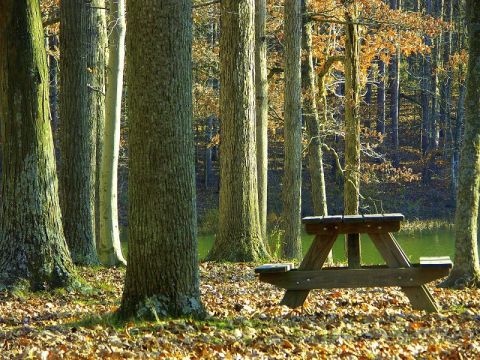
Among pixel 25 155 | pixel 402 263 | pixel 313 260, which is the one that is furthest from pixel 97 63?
pixel 402 263

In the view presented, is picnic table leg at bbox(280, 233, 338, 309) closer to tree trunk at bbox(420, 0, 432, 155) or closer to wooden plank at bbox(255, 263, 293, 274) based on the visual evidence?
wooden plank at bbox(255, 263, 293, 274)

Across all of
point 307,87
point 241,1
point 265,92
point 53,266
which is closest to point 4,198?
point 53,266

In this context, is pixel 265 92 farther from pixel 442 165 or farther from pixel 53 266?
pixel 442 165

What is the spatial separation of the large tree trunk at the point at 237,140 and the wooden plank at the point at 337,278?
485 cm

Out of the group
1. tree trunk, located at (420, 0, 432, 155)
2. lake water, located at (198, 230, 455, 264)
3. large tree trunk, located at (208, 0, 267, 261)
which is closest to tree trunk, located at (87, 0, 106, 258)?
large tree trunk, located at (208, 0, 267, 261)

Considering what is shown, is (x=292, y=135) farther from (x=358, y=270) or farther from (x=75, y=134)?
(x=358, y=270)

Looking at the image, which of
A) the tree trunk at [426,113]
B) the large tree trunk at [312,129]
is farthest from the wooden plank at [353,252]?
the tree trunk at [426,113]

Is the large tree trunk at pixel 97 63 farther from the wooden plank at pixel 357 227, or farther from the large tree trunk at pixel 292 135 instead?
the wooden plank at pixel 357 227

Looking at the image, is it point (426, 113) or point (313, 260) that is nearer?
point (313, 260)

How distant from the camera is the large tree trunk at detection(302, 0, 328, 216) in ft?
70.6

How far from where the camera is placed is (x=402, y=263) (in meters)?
9.61

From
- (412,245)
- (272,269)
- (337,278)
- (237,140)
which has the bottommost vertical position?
(412,245)

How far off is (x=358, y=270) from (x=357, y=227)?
1.68ft

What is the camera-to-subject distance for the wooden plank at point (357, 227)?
9.55 m
